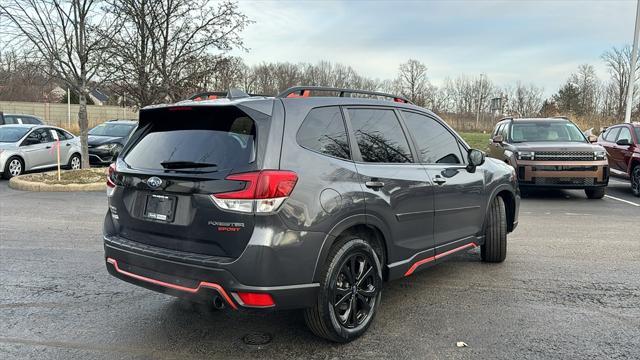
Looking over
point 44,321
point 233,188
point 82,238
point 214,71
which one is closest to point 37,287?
point 44,321

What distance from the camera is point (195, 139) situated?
3488 mm

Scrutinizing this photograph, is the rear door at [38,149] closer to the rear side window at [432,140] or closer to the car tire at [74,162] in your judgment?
the car tire at [74,162]

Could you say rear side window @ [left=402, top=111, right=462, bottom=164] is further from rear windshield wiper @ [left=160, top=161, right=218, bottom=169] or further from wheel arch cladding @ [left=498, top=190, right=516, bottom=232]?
rear windshield wiper @ [left=160, top=161, right=218, bottom=169]

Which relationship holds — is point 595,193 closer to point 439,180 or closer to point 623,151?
point 623,151

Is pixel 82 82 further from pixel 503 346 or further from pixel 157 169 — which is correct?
pixel 503 346

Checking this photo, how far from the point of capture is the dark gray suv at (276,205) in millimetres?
3100

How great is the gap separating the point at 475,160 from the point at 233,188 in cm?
284

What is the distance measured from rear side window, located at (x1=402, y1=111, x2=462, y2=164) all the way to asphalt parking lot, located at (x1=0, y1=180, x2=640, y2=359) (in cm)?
127

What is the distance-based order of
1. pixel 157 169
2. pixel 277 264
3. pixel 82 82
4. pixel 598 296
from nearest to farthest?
pixel 277 264 → pixel 157 169 → pixel 598 296 → pixel 82 82

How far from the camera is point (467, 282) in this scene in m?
5.09

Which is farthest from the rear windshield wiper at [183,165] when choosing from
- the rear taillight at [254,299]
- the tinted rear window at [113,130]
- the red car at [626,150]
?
the tinted rear window at [113,130]

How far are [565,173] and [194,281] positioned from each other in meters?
9.34

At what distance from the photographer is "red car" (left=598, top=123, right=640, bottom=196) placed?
11758 mm

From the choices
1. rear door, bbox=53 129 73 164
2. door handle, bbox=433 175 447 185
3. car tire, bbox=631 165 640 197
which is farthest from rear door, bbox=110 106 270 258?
rear door, bbox=53 129 73 164
